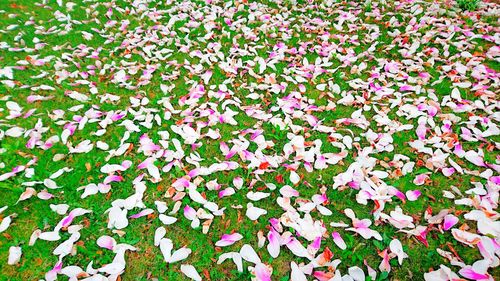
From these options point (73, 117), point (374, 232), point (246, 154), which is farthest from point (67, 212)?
point (374, 232)

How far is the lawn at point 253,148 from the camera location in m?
1.81

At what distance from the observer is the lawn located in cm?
181

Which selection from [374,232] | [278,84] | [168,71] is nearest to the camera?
[374,232]

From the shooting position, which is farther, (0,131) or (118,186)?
(0,131)

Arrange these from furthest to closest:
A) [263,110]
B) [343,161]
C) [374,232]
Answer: [263,110]
[343,161]
[374,232]

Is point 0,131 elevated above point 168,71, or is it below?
below

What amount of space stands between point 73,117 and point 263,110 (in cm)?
158

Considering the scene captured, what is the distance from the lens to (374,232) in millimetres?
1854

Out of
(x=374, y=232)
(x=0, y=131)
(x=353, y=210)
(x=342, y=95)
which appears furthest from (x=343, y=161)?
(x=0, y=131)

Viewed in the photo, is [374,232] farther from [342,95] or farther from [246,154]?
[342,95]

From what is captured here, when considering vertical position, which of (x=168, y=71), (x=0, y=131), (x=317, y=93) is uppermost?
(x=317, y=93)

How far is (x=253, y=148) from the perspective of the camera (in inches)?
96.2

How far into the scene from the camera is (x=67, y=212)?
203 centimetres

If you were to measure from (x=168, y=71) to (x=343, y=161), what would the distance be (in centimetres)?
199
